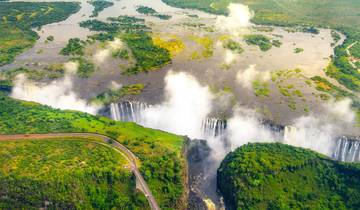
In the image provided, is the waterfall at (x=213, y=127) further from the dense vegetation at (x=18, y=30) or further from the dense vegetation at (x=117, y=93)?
the dense vegetation at (x=18, y=30)

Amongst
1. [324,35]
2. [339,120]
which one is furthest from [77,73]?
[324,35]

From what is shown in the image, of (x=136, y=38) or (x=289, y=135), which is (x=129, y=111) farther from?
(x=136, y=38)

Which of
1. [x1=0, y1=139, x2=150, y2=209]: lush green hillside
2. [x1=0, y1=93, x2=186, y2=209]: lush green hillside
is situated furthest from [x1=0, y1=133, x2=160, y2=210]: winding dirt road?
[x1=0, y1=139, x2=150, y2=209]: lush green hillside

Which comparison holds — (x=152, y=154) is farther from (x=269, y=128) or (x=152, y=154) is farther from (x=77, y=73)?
(x=77, y=73)

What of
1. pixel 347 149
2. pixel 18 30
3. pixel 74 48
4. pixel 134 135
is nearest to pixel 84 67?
pixel 74 48

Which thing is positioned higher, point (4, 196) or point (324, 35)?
point (324, 35)

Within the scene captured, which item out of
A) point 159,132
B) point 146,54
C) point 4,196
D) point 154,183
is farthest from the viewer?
point 146,54

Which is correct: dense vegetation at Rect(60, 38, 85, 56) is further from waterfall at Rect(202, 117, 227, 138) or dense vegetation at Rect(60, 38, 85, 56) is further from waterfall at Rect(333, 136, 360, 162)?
waterfall at Rect(333, 136, 360, 162)
